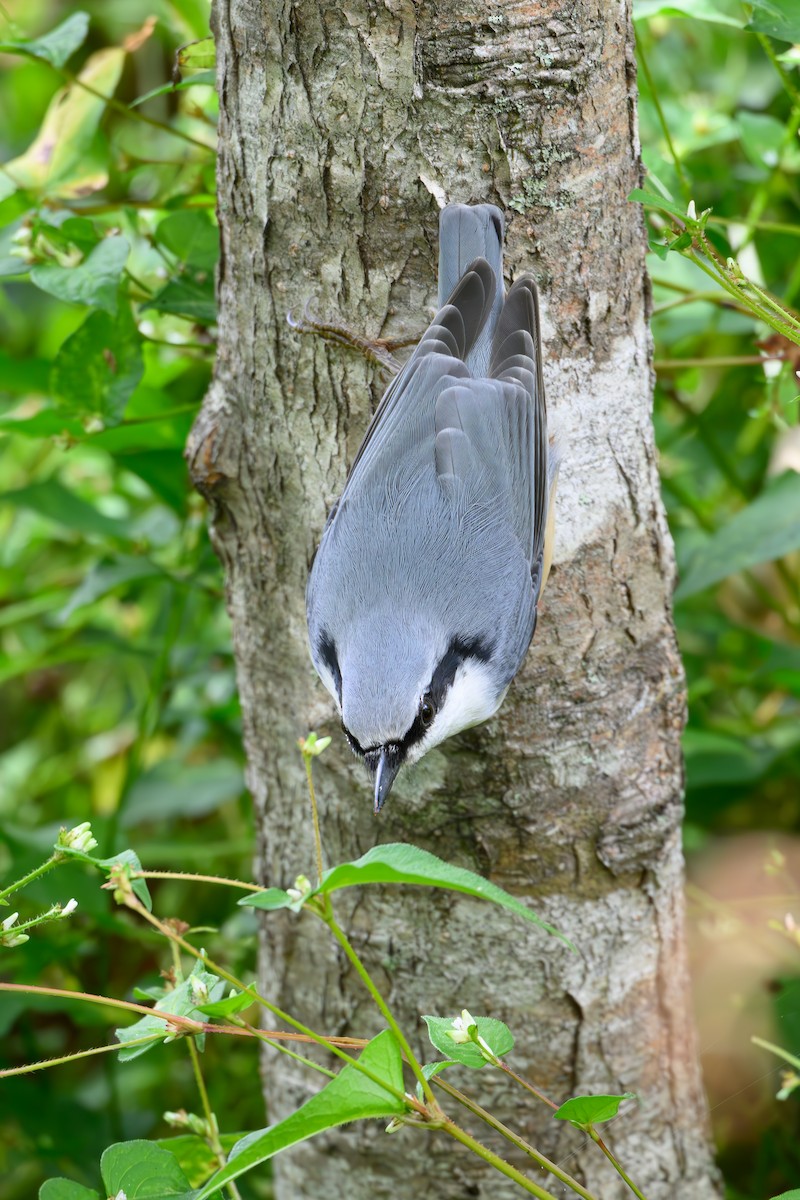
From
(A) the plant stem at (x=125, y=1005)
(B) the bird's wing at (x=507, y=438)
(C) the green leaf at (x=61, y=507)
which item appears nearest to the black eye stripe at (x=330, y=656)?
(B) the bird's wing at (x=507, y=438)

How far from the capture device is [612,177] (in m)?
1.93

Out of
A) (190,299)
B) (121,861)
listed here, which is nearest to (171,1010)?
(121,861)

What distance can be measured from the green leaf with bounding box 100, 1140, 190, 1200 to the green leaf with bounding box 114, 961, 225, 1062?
0.13 metres

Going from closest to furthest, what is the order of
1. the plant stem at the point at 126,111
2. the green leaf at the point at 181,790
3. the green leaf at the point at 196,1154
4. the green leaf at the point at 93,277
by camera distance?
1. the green leaf at the point at 196,1154
2. the green leaf at the point at 93,277
3. the plant stem at the point at 126,111
4. the green leaf at the point at 181,790

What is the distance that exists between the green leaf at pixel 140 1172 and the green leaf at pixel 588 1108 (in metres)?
0.50

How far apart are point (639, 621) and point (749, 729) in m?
1.38

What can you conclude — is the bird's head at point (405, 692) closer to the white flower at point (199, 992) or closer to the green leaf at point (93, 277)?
the white flower at point (199, 992)

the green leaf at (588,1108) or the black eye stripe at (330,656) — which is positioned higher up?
the black eye stripe at (330,656)

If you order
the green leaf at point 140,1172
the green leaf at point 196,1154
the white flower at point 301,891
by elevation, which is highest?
the white flower at point 301,891

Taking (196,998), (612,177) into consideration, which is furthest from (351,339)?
(196,998)

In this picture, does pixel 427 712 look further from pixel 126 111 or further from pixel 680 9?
pixel 680 9

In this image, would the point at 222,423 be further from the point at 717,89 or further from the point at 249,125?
the point at 717,89

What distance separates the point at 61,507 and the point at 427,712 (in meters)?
1.49

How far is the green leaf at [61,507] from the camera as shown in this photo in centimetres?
301
